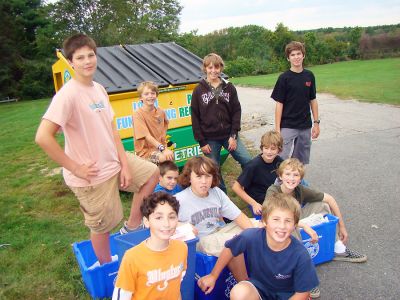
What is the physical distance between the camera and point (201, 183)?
3076mm

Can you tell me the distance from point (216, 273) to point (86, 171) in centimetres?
110

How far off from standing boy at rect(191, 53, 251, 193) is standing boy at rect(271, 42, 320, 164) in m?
0.55

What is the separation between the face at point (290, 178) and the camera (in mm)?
3379

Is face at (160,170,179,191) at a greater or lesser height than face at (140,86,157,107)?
lesser

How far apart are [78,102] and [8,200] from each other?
3.82 metres

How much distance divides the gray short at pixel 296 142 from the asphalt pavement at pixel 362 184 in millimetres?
804

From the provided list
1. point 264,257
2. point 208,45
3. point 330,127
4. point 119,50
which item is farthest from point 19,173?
point 208,45

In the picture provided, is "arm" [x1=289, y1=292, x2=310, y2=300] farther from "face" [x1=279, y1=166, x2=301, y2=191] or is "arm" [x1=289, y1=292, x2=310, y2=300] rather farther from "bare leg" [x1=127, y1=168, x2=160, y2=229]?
"bare leg" [x1=127, y1=168, x2=160, y2=229]

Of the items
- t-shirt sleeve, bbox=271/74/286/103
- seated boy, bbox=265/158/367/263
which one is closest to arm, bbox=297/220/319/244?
seated boy, bbox=265/158/367/263

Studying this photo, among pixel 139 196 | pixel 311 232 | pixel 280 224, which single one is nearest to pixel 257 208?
pixel 311 232

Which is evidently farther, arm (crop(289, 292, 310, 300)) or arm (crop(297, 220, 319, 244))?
arm (crop(297, 220, 319, 244))

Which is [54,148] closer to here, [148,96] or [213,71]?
[148,96]

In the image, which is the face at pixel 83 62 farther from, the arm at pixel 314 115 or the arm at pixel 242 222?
the arm at pixel 314 115

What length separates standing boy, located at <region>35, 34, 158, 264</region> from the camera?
247 centimetres
